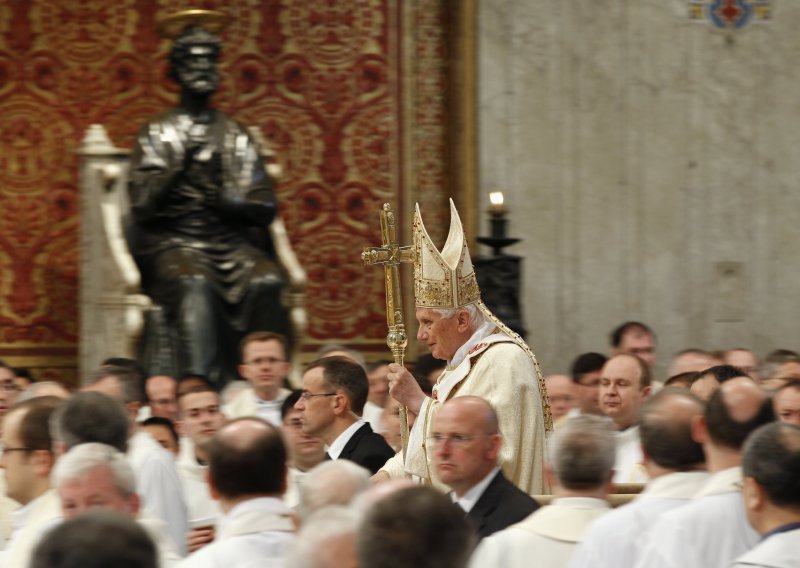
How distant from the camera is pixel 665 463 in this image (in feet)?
15.9

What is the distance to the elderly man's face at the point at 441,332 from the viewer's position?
6.71 meters

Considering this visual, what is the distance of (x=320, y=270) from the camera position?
42.5 feet

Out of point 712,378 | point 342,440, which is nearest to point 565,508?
point 342,440

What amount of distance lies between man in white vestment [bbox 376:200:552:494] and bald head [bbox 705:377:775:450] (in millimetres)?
1667

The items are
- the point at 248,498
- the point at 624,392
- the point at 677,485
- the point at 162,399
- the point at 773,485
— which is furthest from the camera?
the point at 162,399

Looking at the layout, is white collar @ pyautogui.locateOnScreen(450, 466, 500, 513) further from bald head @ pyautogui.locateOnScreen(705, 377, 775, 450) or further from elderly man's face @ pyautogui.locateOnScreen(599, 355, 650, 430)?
elderly man's face @ pyautogui.locateOnScreen(599, 355, 650, 430)

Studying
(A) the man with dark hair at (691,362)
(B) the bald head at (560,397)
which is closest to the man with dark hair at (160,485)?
(B) the bald head at (560,397)

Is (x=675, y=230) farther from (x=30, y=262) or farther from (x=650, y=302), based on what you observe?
(x=30, y=262)

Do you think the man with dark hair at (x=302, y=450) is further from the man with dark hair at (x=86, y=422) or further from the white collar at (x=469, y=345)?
the man with dark hair at (x=86, y=422)

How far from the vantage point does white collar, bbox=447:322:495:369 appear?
6.72 m

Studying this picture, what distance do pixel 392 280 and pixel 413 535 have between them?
148 inches

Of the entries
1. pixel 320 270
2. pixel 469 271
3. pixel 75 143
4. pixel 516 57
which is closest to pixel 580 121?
pixel 516 57

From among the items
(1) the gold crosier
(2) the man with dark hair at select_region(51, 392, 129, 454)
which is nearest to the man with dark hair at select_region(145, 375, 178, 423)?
(1) the gold crosier

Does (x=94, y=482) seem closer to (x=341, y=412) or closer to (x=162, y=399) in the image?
(x=341, y=412)
